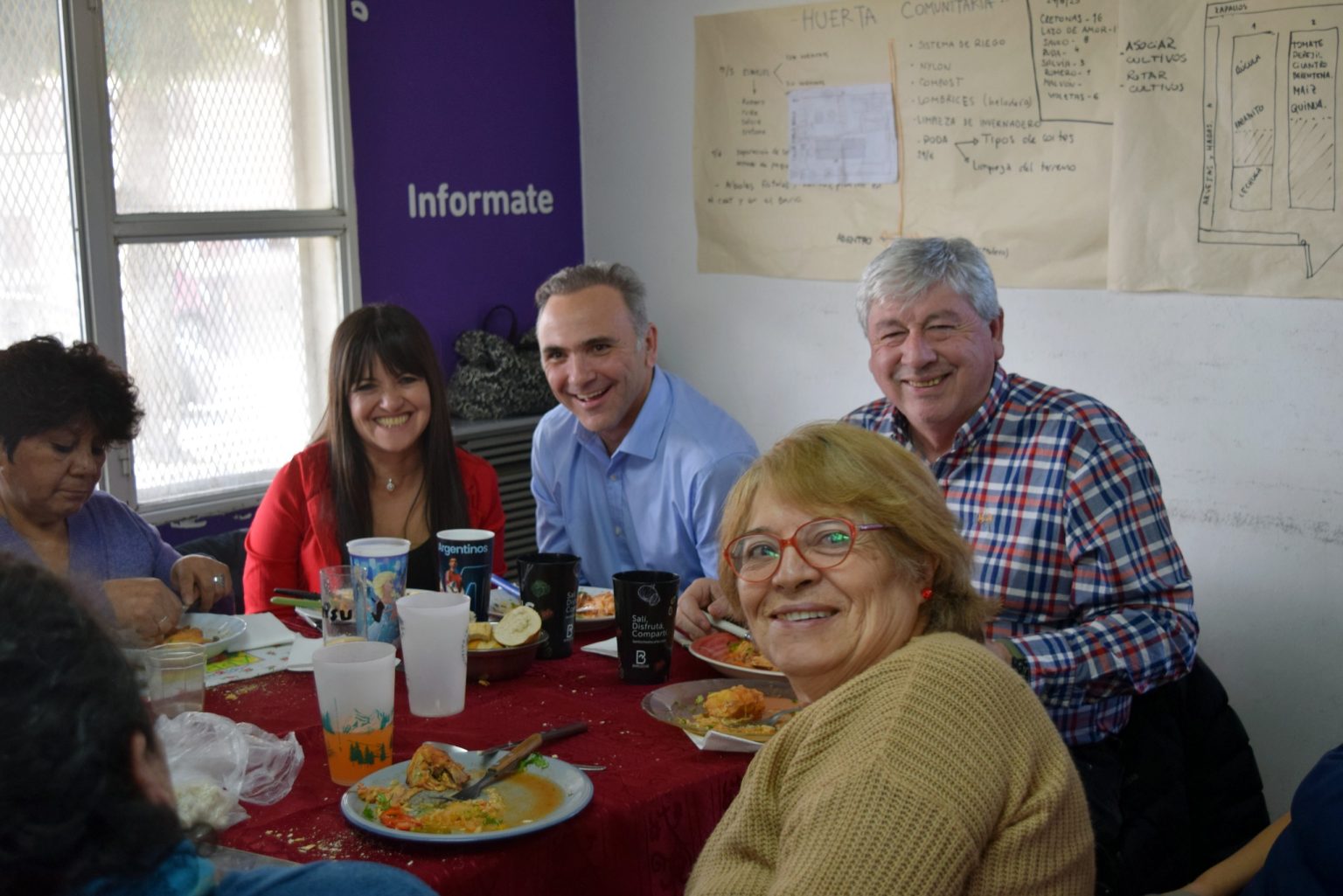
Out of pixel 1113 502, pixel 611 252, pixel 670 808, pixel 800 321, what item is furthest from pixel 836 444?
pixel 611 252

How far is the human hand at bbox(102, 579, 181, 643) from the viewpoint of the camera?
2.10 metres

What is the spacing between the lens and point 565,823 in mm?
1449

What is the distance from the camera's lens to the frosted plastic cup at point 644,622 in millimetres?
1880

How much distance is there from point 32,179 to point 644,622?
2175 mm

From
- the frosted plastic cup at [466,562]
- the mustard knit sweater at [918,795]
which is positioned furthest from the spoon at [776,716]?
the frosted plastic cup at [466,562]

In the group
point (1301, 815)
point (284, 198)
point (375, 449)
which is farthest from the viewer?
point (284, 198)

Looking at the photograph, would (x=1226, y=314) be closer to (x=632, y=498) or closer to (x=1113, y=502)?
Result: (x=1113, y=502)

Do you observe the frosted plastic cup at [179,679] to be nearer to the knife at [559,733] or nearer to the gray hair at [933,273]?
the knife at [559,733]

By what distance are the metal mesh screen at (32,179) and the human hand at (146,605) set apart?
1287mm

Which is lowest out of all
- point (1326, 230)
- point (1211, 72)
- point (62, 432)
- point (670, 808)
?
point (670, 808)

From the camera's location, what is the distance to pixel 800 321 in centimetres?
389

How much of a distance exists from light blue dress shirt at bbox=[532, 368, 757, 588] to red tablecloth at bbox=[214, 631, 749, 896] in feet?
2.26

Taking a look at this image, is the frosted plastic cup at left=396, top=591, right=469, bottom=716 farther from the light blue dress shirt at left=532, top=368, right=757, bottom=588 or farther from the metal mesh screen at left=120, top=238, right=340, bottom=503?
the metal mesh screen at left=120, top=238, right=340, bottom=503

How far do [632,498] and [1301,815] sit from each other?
1.57 metres
